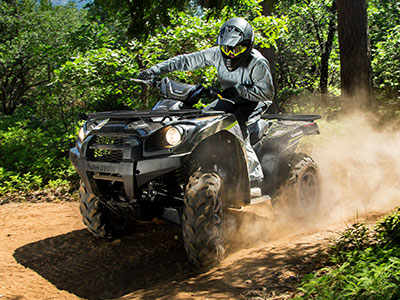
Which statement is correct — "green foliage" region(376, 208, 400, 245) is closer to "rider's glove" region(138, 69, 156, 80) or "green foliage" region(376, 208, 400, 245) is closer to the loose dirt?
A: the loose dirt

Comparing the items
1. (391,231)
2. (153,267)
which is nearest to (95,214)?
(153,267)

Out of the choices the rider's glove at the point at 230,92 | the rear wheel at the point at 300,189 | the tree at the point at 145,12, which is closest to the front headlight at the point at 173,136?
the rider's glove at the point at 230,92

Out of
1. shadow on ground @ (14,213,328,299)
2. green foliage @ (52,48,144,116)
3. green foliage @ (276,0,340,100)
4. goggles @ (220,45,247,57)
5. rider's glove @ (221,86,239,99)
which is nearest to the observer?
shadow on ground @ (14,213,328,299)

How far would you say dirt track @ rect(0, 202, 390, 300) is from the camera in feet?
11.9

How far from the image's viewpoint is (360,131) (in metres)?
8.43

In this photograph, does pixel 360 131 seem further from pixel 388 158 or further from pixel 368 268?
pixel 368 268

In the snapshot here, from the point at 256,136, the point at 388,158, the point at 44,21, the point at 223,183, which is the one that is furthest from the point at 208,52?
the point at 44,21

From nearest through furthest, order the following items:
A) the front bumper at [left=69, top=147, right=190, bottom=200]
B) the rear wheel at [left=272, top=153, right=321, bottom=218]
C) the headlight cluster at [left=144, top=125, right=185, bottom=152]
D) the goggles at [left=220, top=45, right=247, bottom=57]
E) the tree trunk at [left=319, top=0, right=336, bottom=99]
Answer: the front bumper at [left=69, top=147, right=190, bottom=200] → the headlight cluster at [left=144, top=125, right=185, bottom=152] → the goggles at [left=220, top=45, right=247, bottom=57] → the rear wheel at [left=272, top=153, right=321, bottom=218] → the tree trunk at [left=319, top=0, right=336, bottom=99]

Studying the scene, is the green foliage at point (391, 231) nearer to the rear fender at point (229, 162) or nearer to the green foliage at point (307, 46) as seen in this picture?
the rear fender at point (229, 162)

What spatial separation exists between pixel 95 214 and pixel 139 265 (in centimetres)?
82

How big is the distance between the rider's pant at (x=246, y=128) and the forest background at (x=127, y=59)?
1.49 meters

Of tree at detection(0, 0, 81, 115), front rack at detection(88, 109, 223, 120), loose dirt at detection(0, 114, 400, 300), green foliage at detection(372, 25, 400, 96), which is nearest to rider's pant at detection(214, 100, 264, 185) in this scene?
front rack at detection(88, 109, 223, 120)

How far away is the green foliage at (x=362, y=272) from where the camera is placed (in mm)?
2789

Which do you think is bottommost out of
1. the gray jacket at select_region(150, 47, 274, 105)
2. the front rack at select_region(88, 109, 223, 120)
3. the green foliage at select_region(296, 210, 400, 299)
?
the green foliage at select_region(296, 210, 400, 299)
